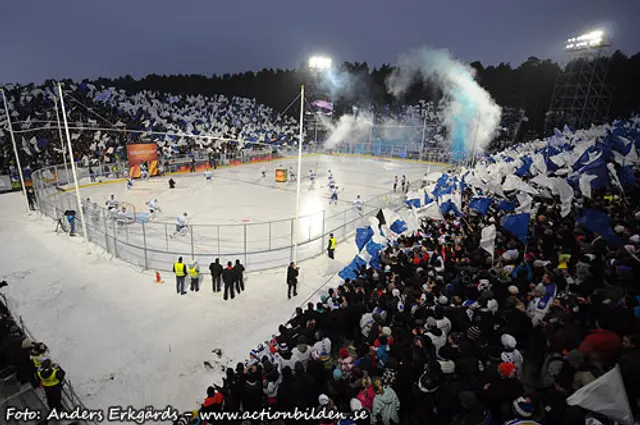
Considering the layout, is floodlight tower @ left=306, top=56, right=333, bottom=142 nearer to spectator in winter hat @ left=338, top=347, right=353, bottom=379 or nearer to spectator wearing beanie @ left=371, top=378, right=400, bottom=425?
spectator in winter hat @ left=338, top=347, right=353, bottom=379

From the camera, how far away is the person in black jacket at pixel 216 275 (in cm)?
1127

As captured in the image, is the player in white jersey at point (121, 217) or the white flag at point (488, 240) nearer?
the white flag at point (488, 240)

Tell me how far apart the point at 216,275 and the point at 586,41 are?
4760cm

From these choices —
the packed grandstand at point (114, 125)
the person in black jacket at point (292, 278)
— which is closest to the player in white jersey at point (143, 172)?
the packed grandstand at point (114, 125)

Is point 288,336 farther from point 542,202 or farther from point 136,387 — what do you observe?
point 542,202

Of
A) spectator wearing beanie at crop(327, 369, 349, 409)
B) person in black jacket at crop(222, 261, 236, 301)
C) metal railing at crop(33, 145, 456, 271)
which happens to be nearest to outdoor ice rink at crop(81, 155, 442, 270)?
metal railing at crop(33, 145, 456, 271)

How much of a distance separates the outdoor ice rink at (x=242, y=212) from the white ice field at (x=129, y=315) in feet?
2.73

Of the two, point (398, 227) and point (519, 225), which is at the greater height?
point (519, 225)

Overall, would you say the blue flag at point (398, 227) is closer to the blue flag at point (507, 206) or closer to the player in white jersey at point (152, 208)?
the blue flag at point (507, 206)

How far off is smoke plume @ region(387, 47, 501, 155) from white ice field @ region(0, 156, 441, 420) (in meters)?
43.8

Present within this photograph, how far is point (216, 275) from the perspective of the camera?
11.4 metres

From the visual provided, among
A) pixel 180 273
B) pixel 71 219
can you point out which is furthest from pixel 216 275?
pixel 71 219

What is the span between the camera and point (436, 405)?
4.79 m

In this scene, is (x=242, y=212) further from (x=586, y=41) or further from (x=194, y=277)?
(x=586, y=41)
